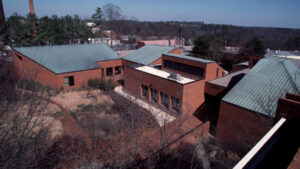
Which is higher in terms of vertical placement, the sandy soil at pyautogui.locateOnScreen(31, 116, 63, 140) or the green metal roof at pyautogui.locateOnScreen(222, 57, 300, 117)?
the green metal roof at pyautogui.locateOnScreen(222, 57, 300, 117)

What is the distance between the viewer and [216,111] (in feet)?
62.4

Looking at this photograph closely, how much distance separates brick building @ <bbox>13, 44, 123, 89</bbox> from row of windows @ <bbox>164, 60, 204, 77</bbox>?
908cm

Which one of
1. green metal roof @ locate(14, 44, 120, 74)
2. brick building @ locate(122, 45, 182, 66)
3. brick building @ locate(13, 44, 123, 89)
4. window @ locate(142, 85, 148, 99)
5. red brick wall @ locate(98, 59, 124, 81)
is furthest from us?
red brick wall @ locate(98, 59, 124, 81)

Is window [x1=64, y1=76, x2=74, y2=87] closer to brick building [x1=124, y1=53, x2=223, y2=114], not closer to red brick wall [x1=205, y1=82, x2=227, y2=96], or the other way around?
brick building [x1=124, y1=53, x2=223, y2=114]

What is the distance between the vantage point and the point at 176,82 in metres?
17.3

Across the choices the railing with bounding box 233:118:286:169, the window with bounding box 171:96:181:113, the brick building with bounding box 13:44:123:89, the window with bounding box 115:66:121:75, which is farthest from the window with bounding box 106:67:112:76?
the railing with bounding box 233:118:286:169

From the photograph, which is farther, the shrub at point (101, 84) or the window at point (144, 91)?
the shrub at point (101, 84)

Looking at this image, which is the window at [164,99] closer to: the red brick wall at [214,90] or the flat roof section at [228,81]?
the red brick wall at [214,90]

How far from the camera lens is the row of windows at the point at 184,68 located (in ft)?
65.0

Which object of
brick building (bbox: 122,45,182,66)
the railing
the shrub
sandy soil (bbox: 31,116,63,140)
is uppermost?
brick building (bbox: 122,45,182,66)

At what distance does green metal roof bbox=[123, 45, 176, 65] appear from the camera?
2589 cm

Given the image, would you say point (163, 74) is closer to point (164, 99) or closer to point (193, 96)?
point (164, 99)

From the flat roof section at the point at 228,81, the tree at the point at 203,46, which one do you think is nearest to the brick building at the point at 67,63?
the flat roof section at the point at 228,81

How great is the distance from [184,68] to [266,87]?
30.2ft
